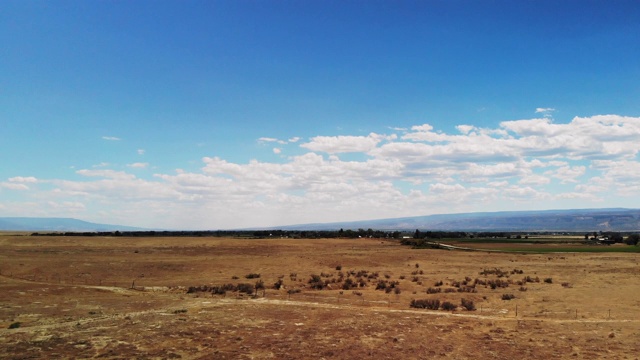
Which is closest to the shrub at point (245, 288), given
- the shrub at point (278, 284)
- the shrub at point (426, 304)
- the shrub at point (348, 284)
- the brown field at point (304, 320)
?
the brown field at point (304, 320)

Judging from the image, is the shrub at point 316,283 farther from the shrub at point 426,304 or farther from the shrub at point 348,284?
the shrub at point 426,304

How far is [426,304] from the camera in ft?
95.0

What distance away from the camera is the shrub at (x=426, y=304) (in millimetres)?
28531

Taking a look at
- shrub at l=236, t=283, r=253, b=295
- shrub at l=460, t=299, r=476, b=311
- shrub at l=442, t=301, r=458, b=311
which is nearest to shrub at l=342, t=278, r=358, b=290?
shrub at l=236, t=283, r=253, b=295

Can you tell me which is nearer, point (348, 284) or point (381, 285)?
point (381, 285)

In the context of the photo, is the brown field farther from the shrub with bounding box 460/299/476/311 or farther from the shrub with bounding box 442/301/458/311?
the shrub with bounding box 442/301/458/311

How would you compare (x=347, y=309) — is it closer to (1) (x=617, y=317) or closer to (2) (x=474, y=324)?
(2) (x=474, y=324)

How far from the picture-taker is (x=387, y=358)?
17.2 m

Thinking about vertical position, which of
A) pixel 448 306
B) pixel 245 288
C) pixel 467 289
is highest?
pixel 245 288

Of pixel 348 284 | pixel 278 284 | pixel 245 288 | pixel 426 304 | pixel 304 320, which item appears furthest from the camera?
pixel 348 284

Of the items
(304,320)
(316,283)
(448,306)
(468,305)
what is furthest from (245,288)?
(468,305)

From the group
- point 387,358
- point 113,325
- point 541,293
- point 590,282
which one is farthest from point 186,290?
point 590,282

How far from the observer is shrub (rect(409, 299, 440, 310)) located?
2853 cm

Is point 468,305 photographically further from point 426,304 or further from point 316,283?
point 316,283
